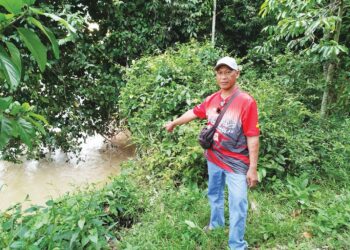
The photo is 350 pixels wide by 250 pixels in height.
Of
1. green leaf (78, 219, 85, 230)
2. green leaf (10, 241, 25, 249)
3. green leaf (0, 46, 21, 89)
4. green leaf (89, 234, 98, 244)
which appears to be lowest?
green leaf (89, 234, 98, 244)

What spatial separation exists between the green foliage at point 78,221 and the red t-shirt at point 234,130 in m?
1.05

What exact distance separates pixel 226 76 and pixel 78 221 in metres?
1.57

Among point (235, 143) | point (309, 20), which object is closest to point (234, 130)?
point (235, 143)

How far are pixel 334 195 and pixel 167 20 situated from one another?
4.94 meters

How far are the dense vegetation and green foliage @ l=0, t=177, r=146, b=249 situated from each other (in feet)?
0.03

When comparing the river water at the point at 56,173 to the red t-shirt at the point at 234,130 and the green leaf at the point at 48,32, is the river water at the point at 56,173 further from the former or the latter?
the green leaf at the point at 48,32

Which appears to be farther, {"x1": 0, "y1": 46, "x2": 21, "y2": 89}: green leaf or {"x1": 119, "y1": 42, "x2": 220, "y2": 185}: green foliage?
{"x1": 119, "y1": 42, "x2": 220, "y2": 185}: green foliage

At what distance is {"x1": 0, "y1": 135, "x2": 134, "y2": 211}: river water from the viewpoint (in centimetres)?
595

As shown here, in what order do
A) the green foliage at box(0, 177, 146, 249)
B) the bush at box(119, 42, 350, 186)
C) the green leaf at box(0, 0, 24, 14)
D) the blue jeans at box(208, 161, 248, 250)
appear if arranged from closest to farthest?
the green leaf at box(0, 0, 24, 14)
the blue jeans at box(208, 161, 248, 250)
the green foliage at box(0, 177, 146, 249)
the bush at box(119, 42, 350, 186)

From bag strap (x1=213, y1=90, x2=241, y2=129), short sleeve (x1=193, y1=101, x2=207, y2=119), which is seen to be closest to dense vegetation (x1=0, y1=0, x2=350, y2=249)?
short sleeve (x1=193, y1=101, x2=207, y2=119)

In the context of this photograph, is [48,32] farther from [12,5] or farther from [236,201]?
[236,201]

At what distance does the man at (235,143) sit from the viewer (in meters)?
2.39

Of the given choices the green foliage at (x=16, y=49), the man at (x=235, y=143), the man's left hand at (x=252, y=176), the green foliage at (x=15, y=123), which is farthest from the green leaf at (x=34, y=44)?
the man's left hand at (x=252, y=176)

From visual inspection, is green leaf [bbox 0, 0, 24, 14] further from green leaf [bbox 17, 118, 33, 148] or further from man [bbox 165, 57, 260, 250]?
man [bbox 165, 57, 260, 250]
